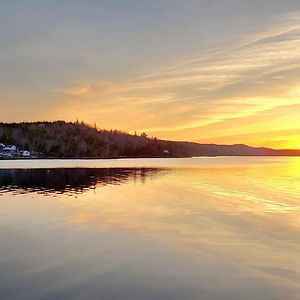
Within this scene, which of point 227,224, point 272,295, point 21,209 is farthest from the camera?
point 21,209

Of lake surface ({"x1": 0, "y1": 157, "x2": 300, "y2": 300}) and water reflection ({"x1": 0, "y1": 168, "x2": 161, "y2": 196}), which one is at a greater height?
water reflection ({"x1": 0, "y1": 168, "x2": 161, "y2": 196})

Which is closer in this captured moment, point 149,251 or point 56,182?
point 149,251

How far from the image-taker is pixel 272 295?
10.6 metres

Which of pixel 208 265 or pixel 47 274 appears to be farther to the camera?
pixel 208 265

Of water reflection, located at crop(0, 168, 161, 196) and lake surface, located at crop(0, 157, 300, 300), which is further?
water reflection, located at crop(0, 168, 161, 196)

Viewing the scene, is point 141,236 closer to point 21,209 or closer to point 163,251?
point 163,251

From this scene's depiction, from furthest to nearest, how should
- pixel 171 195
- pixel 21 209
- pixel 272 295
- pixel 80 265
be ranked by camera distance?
pixel 171 195 < pixel 21 209 < pixel 80 265 < pixel 272 295

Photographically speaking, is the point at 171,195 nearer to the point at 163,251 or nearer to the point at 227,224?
the point at 227,224

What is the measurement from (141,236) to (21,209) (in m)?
10.9

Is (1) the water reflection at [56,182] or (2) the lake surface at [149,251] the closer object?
(2) the lake surface at [149,251]

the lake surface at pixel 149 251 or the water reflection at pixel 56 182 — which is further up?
the water reflection at pixel 56 182

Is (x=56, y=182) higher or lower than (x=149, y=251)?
higher

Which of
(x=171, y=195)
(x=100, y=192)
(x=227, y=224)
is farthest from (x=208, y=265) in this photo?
(x=100, y=192)

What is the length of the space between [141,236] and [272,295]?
7877mm
